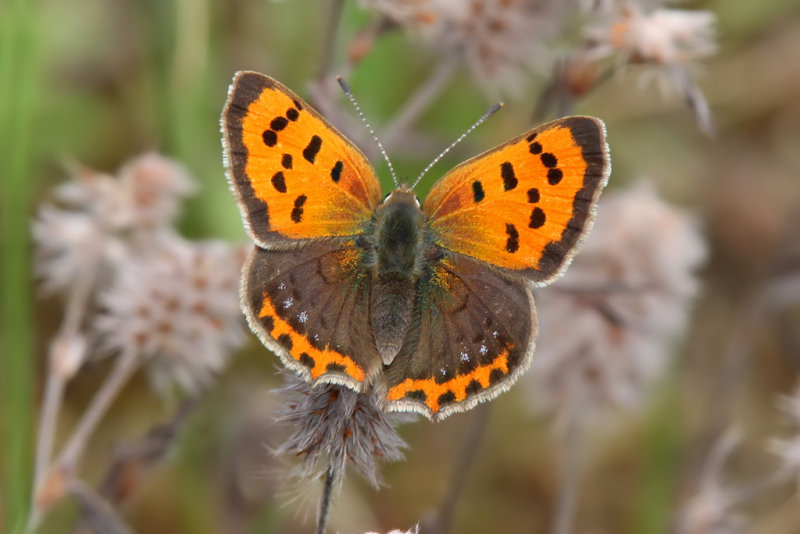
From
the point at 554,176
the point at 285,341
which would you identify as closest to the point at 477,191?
the point at 554,176

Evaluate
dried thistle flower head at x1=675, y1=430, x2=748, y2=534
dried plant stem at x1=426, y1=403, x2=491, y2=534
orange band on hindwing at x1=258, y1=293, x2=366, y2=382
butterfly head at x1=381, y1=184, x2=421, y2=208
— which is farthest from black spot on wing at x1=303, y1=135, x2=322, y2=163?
dried thistle flower head at x1=675, y1=430, x2=748, y2=534

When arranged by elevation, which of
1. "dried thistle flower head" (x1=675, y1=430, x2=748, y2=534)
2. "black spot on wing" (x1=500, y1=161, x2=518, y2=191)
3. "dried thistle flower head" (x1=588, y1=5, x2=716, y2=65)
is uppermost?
"dried thistle flower head" (x1=588, y1=5, x2=716, y2=65)

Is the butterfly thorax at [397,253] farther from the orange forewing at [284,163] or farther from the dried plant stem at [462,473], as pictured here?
the dried plant stem at [462,473]

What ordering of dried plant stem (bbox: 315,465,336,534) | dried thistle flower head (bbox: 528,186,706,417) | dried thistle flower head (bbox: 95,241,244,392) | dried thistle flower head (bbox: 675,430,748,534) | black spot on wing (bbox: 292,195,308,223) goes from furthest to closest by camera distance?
dried thistle flower head (bbox: 528,186,706,417) < dried thistle flower head (bbox: 675,430,748,534) < dried thistle flower head (bbox: 95,241,244,392) < black spot on wing (bbox: 292,195,308,223) < dried plant stem (bbox: 315,465,336,534)

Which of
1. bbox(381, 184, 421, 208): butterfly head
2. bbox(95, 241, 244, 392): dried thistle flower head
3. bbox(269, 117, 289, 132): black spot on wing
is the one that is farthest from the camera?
bbox(95, 241, 244, 392): dried thistle flower head

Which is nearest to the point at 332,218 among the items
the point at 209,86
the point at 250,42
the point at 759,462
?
the point at 209,86

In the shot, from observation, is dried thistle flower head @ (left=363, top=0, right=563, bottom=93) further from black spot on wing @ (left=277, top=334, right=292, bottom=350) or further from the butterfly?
black spot on wing @ (left=277, top=334, right=292, bottom=350)

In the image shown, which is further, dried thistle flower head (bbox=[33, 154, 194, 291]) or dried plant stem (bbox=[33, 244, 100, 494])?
dried thistle flower head (bbox=[33, 154, 194, 291])
